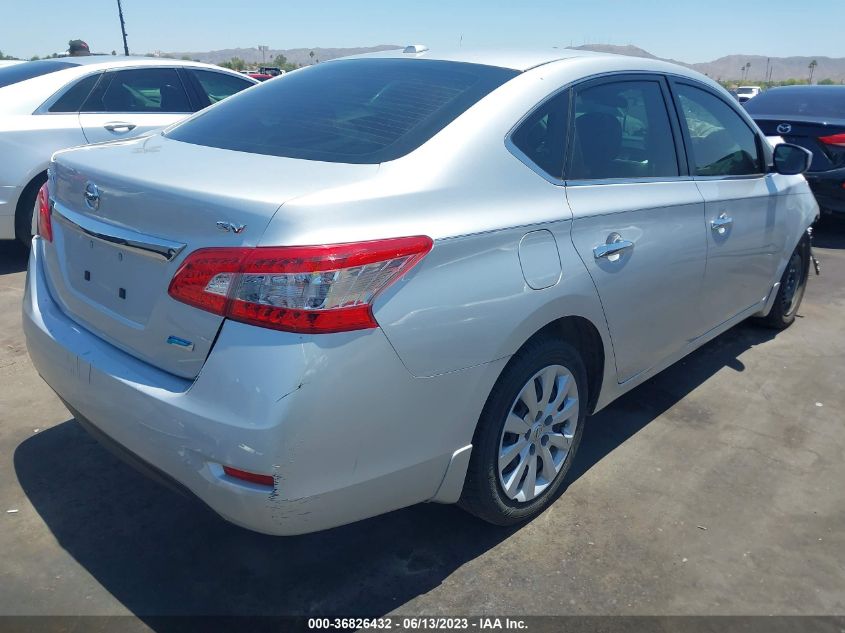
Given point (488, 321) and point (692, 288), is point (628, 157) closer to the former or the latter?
point (692, 288)

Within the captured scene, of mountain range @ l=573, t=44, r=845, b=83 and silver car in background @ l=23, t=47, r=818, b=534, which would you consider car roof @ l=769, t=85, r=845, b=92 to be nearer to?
silver car in background @ l=23, t=47, r=818, b=534

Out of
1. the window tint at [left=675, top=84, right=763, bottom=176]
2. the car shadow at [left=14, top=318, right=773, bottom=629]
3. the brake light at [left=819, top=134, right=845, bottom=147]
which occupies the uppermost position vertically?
the window tint at [left=675, top=84, right=763, bottom=176]

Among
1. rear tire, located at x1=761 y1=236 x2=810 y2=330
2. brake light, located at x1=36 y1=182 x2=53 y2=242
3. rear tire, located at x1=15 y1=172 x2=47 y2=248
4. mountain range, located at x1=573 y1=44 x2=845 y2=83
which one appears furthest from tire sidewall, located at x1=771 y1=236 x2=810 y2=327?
mountain range, located at x1=573 y1=44 x2=845 y2=83

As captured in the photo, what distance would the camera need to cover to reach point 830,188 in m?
7.18

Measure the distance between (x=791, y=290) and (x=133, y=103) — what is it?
540cm

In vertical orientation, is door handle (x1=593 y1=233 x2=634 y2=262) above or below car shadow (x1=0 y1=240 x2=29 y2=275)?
above

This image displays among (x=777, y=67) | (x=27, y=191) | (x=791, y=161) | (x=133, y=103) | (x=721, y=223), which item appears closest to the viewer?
(x=721, y=223)

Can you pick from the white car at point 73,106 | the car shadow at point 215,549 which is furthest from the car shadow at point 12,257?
the car shadow at point 215,549

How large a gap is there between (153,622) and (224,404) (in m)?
0.85

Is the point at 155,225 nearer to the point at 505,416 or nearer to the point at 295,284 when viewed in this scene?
the point at 295,284

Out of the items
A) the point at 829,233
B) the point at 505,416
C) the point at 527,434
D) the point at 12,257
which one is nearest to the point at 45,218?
the point at 505,416

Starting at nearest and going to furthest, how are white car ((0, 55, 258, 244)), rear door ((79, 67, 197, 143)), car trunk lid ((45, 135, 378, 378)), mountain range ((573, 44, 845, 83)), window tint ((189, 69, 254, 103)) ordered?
car trunk lid ((45, 135, 378, 378)) < white car ((0, 55, 258, 244)) < rear door ((79, 67, 197, 143)) < window tint ((189, 69, 254, 103)) < mountain range ((573, 44, 845, 83))

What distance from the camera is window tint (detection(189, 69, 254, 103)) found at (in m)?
6.96

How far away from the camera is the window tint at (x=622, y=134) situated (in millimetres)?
2875
